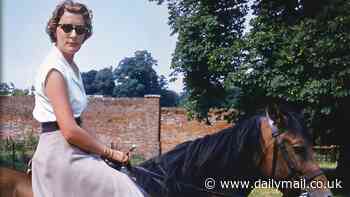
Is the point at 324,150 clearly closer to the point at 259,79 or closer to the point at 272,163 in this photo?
the point at 259,79

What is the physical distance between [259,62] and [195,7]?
3082 mm

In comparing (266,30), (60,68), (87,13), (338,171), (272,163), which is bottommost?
(338,171)

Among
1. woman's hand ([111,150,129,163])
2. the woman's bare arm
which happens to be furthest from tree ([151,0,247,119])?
the woman's bare arm

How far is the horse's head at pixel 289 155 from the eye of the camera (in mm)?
3818

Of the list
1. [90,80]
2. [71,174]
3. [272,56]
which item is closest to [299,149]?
[71,174]

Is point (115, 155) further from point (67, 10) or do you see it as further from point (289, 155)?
point (289, 155)

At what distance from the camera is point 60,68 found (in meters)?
2.75

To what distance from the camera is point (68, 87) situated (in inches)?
108

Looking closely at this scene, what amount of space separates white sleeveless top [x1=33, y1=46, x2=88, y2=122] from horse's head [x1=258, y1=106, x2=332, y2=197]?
1.60 m

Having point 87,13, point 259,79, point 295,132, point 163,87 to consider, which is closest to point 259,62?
point 259,79

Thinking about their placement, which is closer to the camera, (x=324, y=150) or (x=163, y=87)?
(x=324, y=150)

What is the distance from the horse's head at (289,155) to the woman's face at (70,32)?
1668 millimetres

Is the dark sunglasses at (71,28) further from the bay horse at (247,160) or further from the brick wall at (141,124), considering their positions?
the brick wall at (141,124)

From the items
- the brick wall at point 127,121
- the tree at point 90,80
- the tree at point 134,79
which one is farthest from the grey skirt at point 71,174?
the tree at point 134,79
